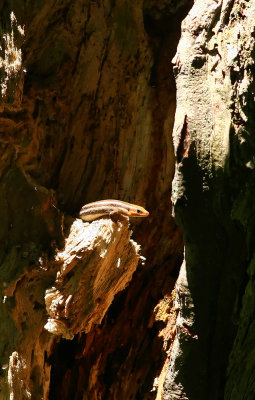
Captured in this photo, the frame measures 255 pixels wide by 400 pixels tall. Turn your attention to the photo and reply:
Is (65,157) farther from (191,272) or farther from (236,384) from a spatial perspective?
(236,384)

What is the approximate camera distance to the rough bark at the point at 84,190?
107 inches

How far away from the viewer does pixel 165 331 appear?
3258mm

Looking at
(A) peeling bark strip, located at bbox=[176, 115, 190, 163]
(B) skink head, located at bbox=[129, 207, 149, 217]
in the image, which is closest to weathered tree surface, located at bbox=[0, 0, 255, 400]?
(A) peeling bark strip, located at bbox=[176, 115, 190, 163]

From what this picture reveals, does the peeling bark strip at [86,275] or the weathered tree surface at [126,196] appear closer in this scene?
the weathered tree surface at [126,196]

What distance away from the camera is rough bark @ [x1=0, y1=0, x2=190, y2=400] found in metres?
2.72

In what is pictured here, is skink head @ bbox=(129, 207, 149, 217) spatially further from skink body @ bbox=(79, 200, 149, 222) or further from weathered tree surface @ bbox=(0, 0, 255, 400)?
weathered tree surface @ bbox=(0, 0, 255, 400)

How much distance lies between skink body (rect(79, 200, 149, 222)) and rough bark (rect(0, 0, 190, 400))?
0.07m

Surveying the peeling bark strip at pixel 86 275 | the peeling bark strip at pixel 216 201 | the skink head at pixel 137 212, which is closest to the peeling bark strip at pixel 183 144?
the peeling bark strip at pixel 216 201

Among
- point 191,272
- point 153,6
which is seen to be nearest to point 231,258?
point 191,272

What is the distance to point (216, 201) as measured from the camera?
6.20 feet

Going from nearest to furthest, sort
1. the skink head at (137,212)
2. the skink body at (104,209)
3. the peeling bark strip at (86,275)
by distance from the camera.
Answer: the peeling bark strip at (86,275) → the skink body at (104,209) → the skink head at (137,212)

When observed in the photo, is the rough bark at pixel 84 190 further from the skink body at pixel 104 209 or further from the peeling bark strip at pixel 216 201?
the peeling bark strip at pixel 216 201

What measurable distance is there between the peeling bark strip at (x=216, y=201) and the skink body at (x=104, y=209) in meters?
0.81

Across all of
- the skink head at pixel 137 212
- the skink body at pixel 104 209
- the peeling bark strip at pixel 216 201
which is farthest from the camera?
the skink head at pixel 137 212
